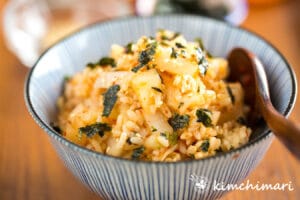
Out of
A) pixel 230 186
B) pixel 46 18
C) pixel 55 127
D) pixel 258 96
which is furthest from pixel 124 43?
pixel 46 18

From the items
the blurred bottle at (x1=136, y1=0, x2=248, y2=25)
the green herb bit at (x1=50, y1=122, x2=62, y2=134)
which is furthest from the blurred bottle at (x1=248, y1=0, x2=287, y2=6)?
the green herb bit at (x1=50, y1=122, x2=62, y2=134)

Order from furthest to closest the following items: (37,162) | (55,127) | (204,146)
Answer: (37,162) → (55,127) → (204,146)

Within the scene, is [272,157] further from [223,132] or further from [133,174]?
[133,174]

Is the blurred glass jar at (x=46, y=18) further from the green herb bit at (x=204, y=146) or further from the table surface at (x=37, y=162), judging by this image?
the green herb bit at (x=204, y=146)

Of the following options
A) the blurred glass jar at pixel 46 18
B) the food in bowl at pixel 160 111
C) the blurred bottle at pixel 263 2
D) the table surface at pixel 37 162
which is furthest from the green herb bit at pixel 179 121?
the blurred bottle at pixel 263 2

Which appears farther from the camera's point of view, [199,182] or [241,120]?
[241,120]

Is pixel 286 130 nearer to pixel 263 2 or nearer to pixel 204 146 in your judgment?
pixel 204 146

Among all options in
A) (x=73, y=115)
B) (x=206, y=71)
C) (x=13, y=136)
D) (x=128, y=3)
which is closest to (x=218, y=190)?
(x=206, y=71)
